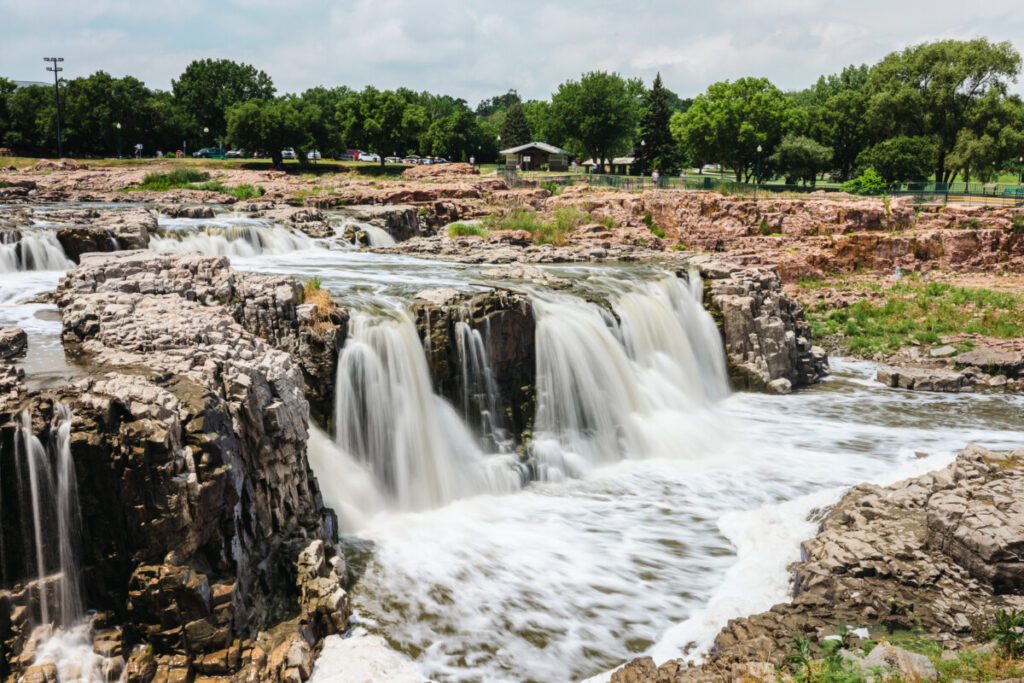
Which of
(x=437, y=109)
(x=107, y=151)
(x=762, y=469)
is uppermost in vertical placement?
(x=437, y=109)

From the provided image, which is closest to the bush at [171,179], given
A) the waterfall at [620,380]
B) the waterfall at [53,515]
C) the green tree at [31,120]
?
the green tree at [31,120]

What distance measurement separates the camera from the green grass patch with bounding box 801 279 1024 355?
84.2 ft

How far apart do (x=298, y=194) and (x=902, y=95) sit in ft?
124

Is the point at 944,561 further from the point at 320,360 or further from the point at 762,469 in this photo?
the point at 320,360

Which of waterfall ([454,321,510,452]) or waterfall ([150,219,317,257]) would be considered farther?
waterfall ([150,219,317,257])

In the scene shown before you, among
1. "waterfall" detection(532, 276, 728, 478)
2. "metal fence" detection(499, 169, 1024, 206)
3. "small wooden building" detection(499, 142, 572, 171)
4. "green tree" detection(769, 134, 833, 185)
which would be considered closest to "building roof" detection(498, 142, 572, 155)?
"small wooden building" detection(499, 142, 572, 171)

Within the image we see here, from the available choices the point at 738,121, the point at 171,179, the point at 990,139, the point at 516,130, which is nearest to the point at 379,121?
the point at 171,179

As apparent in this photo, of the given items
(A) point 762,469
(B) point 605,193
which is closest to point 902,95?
(B) point 605,193

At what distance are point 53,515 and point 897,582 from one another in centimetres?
941

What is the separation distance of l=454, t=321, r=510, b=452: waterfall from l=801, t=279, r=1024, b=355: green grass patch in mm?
15554

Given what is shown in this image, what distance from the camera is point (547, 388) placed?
16.3 m

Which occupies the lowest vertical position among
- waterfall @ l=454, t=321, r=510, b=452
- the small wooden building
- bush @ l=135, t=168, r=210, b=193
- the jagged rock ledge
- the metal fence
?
the jagged rock ledge

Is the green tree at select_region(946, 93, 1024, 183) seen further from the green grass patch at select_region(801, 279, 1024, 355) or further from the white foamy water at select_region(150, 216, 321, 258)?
the white foamy water at select_region(150, 216, 321, 258)

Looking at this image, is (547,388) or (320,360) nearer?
(320,360)
